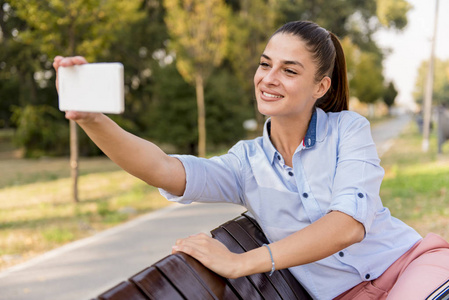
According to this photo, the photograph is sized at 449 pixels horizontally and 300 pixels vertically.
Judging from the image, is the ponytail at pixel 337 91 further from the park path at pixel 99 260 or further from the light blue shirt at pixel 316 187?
the park path at pixel 99 260

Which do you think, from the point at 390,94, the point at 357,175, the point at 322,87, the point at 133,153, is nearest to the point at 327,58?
the point at 322,87

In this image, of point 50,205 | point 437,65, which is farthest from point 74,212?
point 437,65

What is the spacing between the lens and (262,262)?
169cm

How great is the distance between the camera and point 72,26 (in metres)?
8.19

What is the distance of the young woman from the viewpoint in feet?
5.75

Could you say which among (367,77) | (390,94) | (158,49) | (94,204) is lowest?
(390,94)

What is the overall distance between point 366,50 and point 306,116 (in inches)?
1509

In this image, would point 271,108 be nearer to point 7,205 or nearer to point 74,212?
point 74,212

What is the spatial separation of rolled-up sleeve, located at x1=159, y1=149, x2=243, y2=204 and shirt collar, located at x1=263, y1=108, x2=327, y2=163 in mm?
145

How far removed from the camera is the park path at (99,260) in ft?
14.4

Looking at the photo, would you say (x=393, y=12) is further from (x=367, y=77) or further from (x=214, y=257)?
(x=214, y=257)

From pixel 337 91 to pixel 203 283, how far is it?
3.82ft

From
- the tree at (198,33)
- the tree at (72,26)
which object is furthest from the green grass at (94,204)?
the tree at (198,33)

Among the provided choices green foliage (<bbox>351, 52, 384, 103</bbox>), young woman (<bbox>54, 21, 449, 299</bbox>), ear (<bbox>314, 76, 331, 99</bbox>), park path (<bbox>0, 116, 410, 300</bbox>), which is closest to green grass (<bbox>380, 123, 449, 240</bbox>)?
park path (<bbox>0, 116, 410, 300</bbox>)
